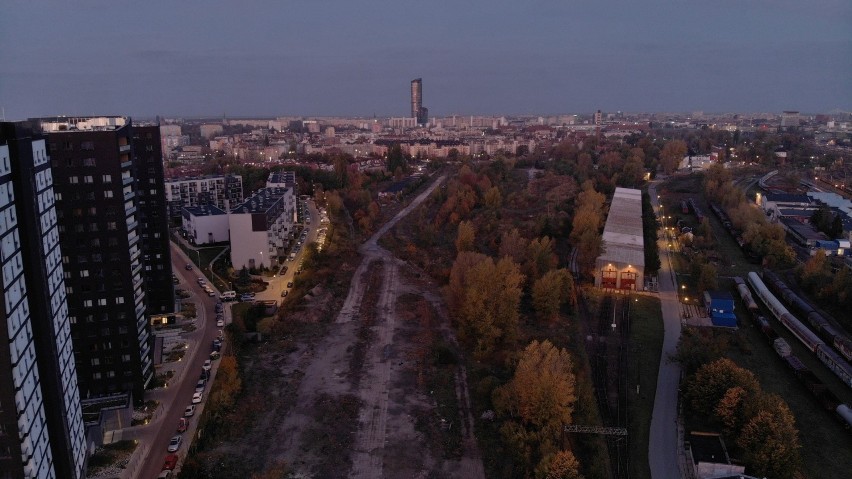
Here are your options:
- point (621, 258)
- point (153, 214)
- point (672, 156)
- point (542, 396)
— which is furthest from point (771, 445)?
point (672, 156)

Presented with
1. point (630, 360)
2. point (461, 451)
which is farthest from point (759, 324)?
point (461, 451)

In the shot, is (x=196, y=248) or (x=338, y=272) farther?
(x=196, y=248)

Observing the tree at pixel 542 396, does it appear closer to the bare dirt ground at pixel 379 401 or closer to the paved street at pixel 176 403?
the bare dirt ground at pixel 379 401

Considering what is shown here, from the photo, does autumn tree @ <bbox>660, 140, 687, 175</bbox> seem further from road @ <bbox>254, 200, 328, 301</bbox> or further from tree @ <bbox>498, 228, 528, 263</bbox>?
road @ <bbox>254, 200, 328, 301</bbox>

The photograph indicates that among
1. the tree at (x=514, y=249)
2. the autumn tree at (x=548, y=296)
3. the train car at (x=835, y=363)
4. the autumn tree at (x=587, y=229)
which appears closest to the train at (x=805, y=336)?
the train car at (x=835, y=363)

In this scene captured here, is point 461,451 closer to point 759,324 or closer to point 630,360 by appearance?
point 630,360

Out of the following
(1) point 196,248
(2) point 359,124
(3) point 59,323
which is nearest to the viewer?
(3) point 59,323
